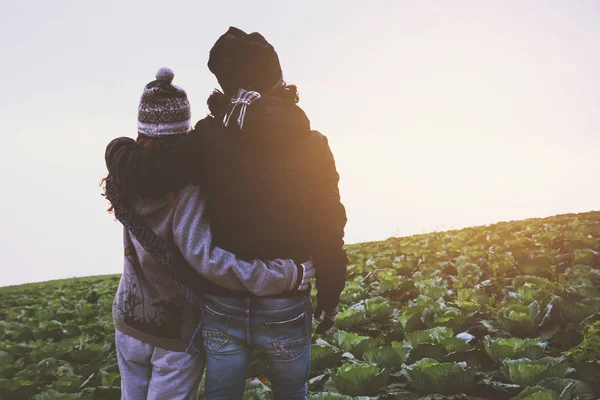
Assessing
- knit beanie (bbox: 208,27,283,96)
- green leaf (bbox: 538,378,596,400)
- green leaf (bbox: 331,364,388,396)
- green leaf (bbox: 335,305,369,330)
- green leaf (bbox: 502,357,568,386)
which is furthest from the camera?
green leaf (bbox: 335,305,369,330)

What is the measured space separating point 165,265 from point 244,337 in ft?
1.41

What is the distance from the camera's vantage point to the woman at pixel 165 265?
1.85 m

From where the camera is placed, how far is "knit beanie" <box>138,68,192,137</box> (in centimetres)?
195

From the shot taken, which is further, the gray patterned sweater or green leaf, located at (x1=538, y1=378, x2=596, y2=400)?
green leaf, located at (x1=538, y1=378, x2=596, y2=400)

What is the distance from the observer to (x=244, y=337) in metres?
1.93

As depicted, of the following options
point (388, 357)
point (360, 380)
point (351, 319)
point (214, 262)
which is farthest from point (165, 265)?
point (351, 319)

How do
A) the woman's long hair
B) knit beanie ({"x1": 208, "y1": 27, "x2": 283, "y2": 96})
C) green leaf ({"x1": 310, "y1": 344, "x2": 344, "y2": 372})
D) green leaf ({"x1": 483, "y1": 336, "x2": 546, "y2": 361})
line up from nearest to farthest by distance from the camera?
the woman's long hair < knit beanie ({"x1": 208, "y1": 27, "x2": 283, "y2": 96}) < green leaf ({"x1": 483, "y1": 336, "x2": 546, "y2": 361}) < green leaf ({"x1": 310, "y1": 344, "x2": 344, "y2": 372})

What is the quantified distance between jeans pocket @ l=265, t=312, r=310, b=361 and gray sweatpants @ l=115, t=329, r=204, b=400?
39 cm

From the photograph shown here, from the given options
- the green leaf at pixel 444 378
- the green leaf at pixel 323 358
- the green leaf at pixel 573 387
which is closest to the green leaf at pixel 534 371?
the green leaf at pixel 573 387

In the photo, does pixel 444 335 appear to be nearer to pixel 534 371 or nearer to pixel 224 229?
pixel 534 371

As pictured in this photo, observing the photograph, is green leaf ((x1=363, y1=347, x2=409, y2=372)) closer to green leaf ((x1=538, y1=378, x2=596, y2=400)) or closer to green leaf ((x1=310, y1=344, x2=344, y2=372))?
green leaf ((x1=310, y1=344, x2=344, y2=372))

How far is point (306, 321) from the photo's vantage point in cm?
205

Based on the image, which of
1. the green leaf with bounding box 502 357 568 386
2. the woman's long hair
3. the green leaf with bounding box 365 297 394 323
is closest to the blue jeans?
the woman's long hair

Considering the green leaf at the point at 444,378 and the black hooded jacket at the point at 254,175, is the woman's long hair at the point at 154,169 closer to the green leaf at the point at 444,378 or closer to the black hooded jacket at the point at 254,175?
the black hooded jacket at the point at 254,175
